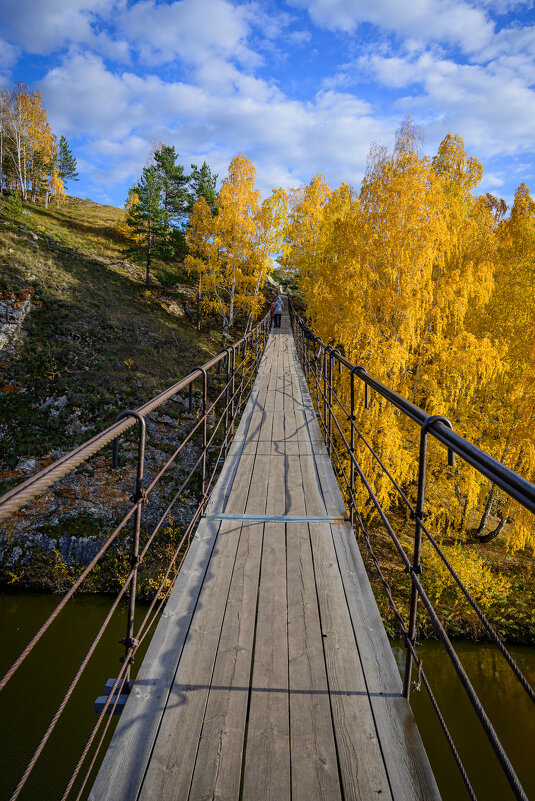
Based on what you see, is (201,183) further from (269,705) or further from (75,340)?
(269,705)

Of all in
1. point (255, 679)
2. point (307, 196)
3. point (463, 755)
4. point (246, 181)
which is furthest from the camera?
point (307, 196)

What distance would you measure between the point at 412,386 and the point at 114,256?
88.9 feet

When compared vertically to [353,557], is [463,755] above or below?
below

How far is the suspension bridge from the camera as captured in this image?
1.52 m

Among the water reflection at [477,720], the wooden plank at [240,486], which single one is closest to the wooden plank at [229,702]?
the wooden plank at [240,486]

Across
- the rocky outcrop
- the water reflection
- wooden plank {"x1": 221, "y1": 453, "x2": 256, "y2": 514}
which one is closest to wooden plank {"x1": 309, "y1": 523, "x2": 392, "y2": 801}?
wooden plank {"x1": 221, "y1": 453, "x2": 256, "y2": 514}

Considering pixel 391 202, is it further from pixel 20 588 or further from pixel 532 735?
pixel 20 588

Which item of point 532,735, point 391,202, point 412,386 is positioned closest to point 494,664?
point 532,735

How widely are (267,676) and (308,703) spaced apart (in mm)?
248

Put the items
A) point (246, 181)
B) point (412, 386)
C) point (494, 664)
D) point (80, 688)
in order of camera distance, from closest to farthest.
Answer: point (80, 688) < point (494, 664) < point (412, 386) < point (246, 181)

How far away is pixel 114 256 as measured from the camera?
29.8 meters

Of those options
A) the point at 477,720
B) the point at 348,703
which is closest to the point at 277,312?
the point at 477,720

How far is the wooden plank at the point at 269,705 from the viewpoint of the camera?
5.14ft

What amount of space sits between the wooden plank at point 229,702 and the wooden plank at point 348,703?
44 cm
